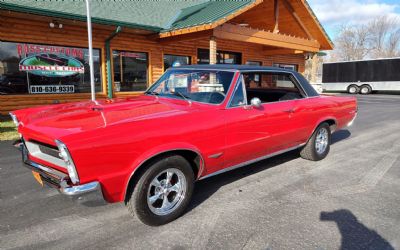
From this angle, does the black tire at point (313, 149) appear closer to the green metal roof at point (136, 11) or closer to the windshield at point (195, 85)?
the windshield at point (195, 85)

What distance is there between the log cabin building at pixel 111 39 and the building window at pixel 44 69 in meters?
0.02

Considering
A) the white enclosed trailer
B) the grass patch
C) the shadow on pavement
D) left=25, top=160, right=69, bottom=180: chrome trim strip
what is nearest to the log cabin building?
the grass patch

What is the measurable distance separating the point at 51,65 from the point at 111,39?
7.33 feet

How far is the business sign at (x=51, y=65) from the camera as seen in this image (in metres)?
8.95

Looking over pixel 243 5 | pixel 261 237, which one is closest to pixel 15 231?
pixel 261 237

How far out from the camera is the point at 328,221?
309 cm

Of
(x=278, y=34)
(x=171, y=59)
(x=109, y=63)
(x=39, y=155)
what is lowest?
(x=39, y=155)

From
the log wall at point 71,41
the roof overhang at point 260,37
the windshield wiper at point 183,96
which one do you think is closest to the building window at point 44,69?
the log wall at point 71,41

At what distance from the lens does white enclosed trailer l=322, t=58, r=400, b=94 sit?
2213 cm

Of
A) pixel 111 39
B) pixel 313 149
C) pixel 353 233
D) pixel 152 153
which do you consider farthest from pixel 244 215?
pixel 111 39

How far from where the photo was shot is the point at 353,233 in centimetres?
285

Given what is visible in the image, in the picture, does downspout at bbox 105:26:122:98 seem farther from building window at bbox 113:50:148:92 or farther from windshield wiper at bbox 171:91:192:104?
windshield wiper at bbox 171:91:192:104

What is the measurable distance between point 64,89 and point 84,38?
6.16 feet

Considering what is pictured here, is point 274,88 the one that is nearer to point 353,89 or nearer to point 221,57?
point 221,57
